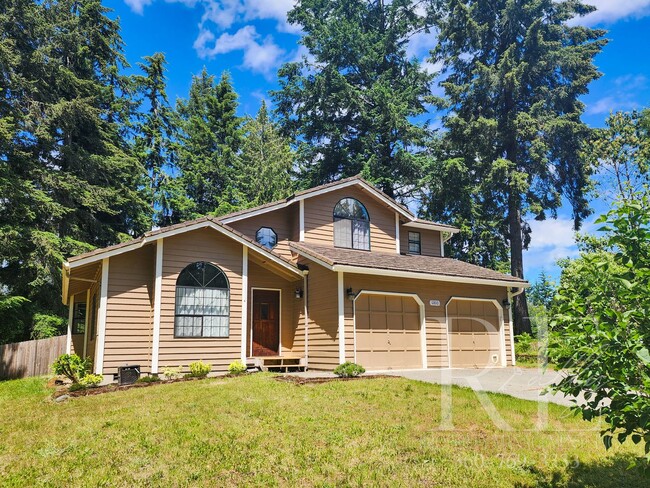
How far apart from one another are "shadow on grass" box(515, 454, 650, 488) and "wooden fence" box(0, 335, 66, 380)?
16.0m

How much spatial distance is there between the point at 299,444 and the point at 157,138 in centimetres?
2689

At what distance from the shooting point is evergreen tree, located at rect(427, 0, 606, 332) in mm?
26172

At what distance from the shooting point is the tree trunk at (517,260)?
979 inches

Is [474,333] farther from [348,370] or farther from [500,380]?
[348,370]

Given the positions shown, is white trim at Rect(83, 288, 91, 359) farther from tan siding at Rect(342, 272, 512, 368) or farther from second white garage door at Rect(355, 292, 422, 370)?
second white garage door at Rect(355, 292, 422, 370)

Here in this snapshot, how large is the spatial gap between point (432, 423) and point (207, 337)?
23.7 feet

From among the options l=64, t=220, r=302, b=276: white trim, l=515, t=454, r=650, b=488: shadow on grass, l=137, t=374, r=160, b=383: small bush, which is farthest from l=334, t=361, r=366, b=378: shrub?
l=515, t=454, r=650, b=488: shadow on grass

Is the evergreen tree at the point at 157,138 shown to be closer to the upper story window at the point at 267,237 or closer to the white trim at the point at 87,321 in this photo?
the white trim at the point at 87,321

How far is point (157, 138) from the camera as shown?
29641 mm

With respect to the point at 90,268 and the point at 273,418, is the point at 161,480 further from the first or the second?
the point at 90,268

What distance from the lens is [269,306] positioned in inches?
605

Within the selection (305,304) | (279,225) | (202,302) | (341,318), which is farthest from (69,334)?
(341,318)

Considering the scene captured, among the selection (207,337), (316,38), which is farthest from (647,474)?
(316,38)

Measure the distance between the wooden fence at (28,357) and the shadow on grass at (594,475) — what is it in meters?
16.0
